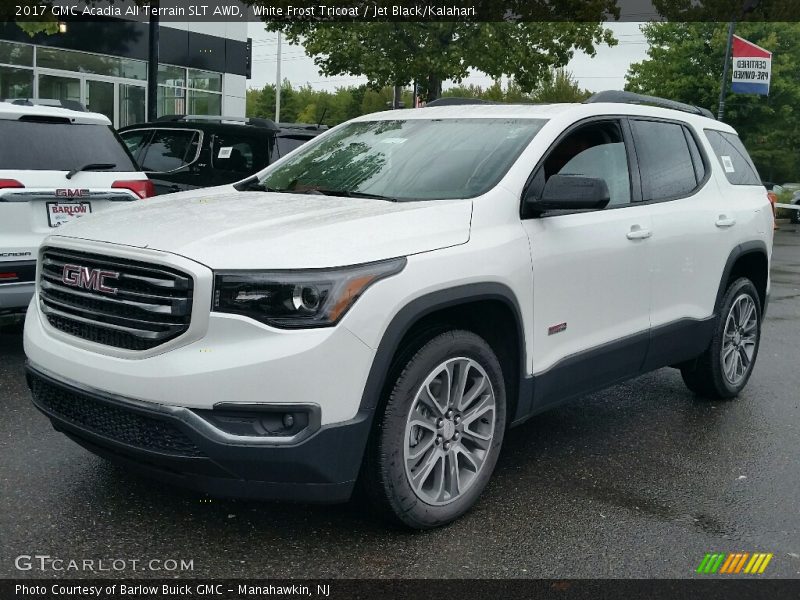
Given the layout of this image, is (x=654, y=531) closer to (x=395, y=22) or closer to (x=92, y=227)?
(x=92, y=227)

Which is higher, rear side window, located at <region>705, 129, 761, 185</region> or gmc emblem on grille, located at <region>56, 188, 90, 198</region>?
rear side window, located at <region>705, 129, 761, 185</region>

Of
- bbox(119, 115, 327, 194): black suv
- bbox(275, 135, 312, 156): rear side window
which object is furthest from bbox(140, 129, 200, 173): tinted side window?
bbox(275, 135, 312, 156): rear side window

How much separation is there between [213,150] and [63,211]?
2.84 m

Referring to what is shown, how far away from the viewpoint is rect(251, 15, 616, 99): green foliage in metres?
20.5

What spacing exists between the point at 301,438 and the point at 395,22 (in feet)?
60.0

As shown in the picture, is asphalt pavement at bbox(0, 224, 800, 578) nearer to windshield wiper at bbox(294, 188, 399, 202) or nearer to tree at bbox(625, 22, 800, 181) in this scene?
windshield wiper at bbox(294, 188, 399, 202)

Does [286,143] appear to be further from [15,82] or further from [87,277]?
[15,82]

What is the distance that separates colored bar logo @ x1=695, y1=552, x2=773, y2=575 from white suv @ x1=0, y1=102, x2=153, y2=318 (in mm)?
4165

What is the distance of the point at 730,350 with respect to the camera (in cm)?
605

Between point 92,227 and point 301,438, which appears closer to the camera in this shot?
point 301,438

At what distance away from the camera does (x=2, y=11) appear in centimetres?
1411

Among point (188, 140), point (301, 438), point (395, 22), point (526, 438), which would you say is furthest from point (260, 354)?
point (395, 22)

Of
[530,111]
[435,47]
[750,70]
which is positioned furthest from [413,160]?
[750,70]

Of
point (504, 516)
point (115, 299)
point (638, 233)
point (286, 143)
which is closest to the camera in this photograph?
point (115, 299)
